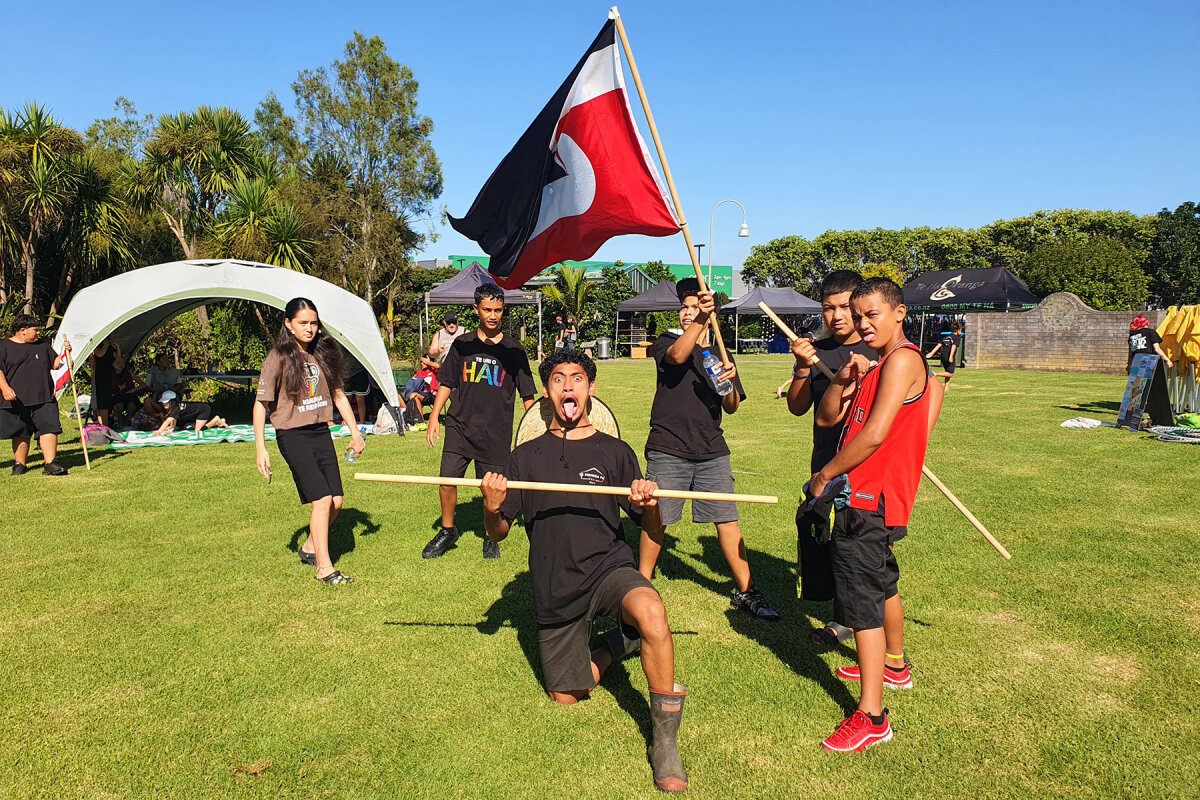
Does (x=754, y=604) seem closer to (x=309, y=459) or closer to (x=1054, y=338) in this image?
(x=309, y=459)

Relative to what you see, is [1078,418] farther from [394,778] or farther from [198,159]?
[198,159]

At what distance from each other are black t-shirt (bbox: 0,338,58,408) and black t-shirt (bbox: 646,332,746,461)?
325 inches

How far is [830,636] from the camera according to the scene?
14.5 feet

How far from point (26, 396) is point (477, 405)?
267 inches

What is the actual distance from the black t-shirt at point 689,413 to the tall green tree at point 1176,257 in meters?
52.8

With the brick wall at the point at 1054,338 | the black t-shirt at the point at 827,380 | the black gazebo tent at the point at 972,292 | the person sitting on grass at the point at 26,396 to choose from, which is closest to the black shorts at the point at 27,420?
the person sitting on grass at the point at 26,396

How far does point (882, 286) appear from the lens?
140 inches

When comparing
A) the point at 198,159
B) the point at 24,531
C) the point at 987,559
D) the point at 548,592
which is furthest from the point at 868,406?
the point at 198,159

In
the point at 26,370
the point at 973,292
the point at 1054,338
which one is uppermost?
the point at 973,292

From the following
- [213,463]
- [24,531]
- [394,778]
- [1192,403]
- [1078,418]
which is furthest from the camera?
[1078,418]

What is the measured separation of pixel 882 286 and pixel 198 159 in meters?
26.3

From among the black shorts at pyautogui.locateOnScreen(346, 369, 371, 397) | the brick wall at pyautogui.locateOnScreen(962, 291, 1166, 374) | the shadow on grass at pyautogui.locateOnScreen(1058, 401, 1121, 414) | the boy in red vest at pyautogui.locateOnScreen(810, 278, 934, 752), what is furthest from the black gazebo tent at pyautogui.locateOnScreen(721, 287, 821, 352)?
the boy in red vest at pyautogui.locateOnScreen(810, 278, 934, 752)

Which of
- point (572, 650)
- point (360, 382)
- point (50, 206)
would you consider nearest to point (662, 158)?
point (572, 650)

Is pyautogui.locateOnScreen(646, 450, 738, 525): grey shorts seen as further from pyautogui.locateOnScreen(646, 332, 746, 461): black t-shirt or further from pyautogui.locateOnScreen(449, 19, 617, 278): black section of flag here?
pyautogui.locateOnScreen(449, 19, 617, 278): black section of flag
